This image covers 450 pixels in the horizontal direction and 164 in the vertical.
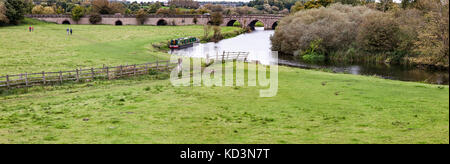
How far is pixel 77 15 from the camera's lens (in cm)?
13500

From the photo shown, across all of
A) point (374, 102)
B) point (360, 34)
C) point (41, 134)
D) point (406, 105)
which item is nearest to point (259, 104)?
point (374, 102)

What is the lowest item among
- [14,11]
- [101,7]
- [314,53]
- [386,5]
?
[314,53]

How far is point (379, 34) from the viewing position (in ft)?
193

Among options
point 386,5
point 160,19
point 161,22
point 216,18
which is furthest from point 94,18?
point 386,5

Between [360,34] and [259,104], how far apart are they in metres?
43.4

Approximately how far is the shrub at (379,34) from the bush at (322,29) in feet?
10.7

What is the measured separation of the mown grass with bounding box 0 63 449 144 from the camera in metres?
16.8

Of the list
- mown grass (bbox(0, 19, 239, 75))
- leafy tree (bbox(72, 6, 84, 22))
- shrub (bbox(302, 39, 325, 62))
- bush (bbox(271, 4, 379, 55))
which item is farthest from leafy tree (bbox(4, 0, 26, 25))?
shrub (bbox(302, 39, 325, 62))

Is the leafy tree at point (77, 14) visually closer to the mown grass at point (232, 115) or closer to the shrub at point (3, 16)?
the shrub at point (3, 16)

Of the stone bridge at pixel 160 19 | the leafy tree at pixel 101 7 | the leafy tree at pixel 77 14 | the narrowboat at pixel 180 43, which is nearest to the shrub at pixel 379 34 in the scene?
the narrowboat at pixel 180 43

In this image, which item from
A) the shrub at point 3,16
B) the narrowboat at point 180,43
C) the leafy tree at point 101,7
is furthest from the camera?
the leafy tree at point 101,7

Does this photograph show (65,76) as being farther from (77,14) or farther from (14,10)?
(77,14)

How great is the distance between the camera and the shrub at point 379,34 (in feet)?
192

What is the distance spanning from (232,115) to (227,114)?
0.36m
